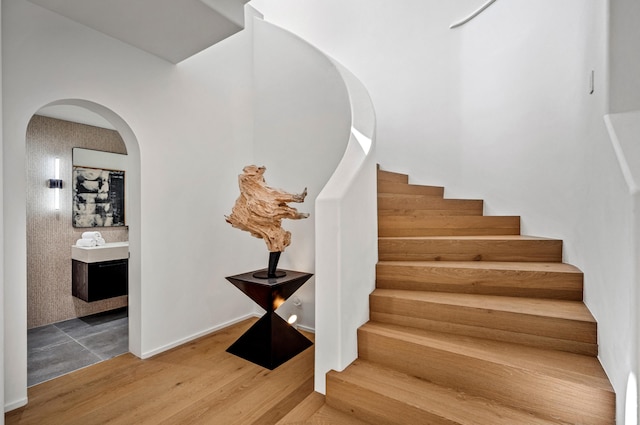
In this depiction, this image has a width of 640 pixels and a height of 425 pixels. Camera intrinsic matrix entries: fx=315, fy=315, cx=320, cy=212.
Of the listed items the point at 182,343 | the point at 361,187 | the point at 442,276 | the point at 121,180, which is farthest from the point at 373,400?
the point at 121,180

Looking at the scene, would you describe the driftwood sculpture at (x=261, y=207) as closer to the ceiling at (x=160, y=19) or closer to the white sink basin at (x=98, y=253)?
the ceiling at (x=160, y=19)

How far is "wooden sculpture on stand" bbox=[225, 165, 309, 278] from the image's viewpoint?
2480mm

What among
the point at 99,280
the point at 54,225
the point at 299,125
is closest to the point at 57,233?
the point at 54,225

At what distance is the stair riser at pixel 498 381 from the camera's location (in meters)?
1.34

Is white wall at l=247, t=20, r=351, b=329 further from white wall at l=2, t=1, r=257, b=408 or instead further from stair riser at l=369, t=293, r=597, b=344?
stair riser at l=369, t=293, r=597, b=344

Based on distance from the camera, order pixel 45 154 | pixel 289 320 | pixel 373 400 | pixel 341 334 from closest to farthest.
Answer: pixel 373 400 → pixel 341 334 → pixel 289 320 → pixel 45 154

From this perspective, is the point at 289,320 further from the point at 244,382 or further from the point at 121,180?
the point at 121,180

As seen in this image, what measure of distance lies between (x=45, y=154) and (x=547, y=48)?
16.6ft

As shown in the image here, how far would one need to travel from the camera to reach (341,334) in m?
1.83

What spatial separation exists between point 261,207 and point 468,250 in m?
1.60

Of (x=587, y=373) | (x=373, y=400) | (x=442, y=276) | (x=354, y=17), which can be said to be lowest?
(x=373, y=400)

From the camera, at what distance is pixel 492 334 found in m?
1.78

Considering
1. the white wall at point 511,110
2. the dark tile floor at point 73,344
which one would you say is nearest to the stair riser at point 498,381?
the white wall at point 511,110

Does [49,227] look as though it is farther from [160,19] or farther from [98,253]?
[160,19]
